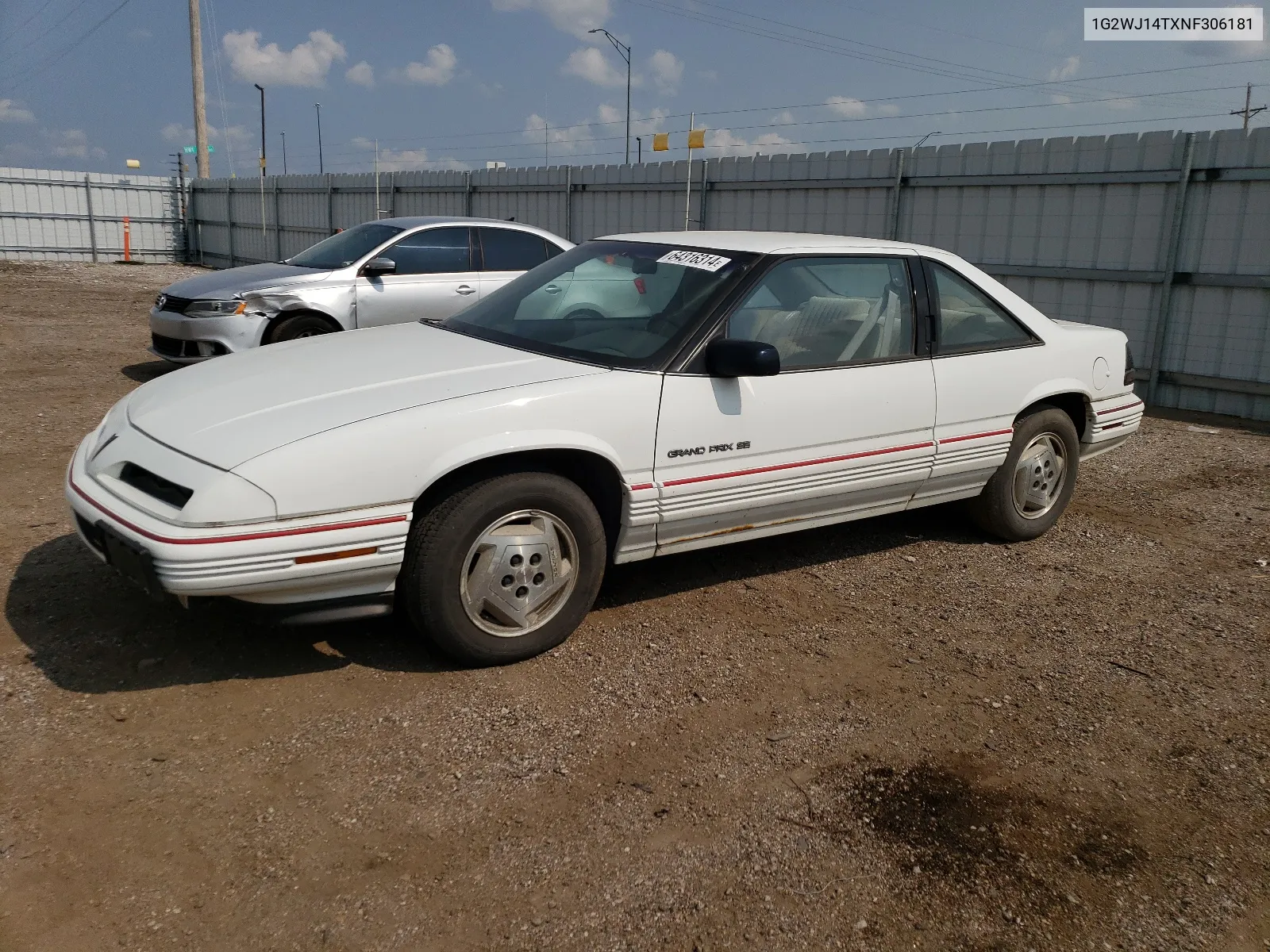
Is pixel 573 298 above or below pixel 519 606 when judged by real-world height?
above

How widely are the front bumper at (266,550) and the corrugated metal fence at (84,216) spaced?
87.8 feet

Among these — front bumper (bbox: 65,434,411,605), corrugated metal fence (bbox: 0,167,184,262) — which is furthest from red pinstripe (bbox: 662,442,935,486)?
corrugated metal fence (bbox: 0,167,184,262)

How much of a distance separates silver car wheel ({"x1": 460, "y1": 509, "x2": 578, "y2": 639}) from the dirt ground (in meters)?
0.21

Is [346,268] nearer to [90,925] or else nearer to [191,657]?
[191,657]

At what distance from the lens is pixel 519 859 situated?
8.92 feet

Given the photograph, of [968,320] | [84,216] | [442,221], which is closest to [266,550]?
[968,320]

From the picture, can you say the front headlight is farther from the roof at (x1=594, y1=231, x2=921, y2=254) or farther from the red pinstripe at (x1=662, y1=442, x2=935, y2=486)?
the red pinstripe at (x1=662, y1=442, x2=935, y2=486)

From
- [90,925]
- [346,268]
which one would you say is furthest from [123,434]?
[346,268]

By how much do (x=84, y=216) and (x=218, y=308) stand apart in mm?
21754

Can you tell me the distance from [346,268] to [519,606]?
6.02 m

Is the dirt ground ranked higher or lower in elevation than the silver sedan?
lower

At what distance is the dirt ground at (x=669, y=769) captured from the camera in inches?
99.9

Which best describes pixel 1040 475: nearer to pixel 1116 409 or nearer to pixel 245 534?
pixel 1116 409

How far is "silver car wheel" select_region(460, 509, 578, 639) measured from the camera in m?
3.60
